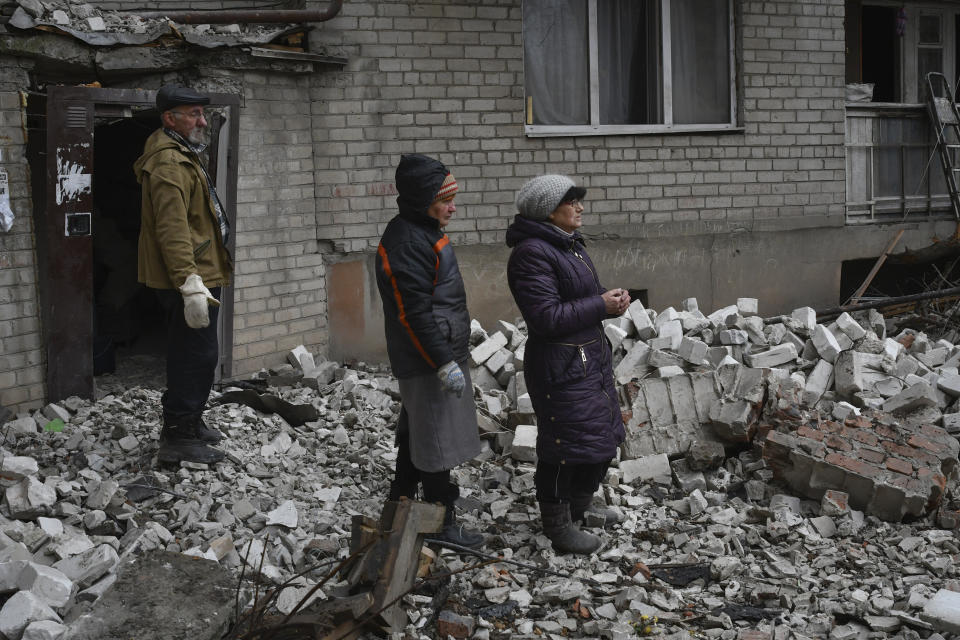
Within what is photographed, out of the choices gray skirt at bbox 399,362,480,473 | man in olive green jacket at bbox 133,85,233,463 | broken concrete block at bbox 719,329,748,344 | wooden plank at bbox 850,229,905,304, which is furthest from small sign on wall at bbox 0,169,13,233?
wooden plank at bbox 850,229,905,304

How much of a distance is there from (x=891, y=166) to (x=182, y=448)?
25.3 feet

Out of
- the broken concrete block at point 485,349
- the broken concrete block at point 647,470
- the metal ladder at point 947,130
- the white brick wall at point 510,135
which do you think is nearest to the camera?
the broken concrete block at point 647,470

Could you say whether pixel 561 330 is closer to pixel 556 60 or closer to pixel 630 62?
pixel 556 60

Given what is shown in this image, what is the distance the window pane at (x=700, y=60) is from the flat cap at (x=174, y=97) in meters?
5.19

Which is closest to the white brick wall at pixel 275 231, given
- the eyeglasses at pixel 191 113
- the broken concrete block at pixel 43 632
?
the eyeglasses at pixel 191 113

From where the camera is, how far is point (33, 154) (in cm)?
683

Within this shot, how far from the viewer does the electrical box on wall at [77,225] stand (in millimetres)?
5738

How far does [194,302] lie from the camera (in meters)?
4.29

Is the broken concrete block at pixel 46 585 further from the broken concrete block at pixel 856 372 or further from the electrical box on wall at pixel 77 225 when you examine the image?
the broken concrete block at pixel 856 372

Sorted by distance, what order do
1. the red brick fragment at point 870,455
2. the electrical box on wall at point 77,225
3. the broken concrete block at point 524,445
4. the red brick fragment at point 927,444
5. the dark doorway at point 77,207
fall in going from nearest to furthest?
the red brick fragment at point 870,455
the red brick fragment at point 927,444
the broken concrete block at point 524,445
the dark doorway at point 77,207
the electrical box on wall at point 77,225

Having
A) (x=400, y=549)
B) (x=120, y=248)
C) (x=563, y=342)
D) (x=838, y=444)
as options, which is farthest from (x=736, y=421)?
(x=120, y=248)

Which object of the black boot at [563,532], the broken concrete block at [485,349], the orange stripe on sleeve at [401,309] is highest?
the orange stripe on sleeve at [401,309]

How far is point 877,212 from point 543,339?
6.62 m

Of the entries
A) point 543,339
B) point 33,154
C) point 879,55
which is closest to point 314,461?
point 543,339
